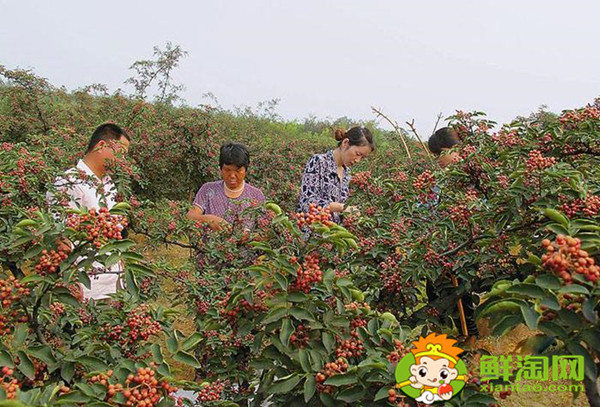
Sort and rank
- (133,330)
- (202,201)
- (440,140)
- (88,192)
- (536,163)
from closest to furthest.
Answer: (133,330) < (536,163) < (88,192) < (202,201) < (440,140)

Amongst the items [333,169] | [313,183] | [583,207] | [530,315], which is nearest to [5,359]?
[530,315]

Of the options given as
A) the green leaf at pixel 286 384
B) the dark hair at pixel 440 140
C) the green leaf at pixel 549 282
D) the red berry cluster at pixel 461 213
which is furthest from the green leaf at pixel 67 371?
the dark hair at pixel 440 140

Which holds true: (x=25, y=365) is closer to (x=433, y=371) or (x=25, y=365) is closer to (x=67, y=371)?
(x=67, y=371)

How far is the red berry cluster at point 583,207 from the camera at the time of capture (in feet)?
5.15

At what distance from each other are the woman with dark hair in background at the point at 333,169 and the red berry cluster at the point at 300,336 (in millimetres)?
1988

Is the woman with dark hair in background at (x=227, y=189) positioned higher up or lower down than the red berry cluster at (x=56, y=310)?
higher up

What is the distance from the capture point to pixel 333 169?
3580 mm

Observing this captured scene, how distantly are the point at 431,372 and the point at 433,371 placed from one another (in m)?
0.02

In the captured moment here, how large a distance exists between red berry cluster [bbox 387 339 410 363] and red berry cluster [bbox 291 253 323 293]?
0.94ft

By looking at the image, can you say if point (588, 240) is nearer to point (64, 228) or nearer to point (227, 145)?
point (64, 228)

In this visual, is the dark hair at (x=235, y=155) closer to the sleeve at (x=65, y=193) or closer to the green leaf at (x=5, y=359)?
the sleeve at (x=65, y=193)

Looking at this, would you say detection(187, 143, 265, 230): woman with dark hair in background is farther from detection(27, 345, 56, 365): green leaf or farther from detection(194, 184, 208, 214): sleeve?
detection(27, 345, 56, 365): green leaf

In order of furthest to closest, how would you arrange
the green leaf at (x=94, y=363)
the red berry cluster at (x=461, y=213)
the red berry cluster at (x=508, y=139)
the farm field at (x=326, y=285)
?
the red berry cluster at (x=508, y=139) → the red berry cluster at (x=461, y=213) → the green leaf at (x=94, y=363) → the farm field at (x=326, y=285)

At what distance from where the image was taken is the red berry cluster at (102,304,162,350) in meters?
1.61
